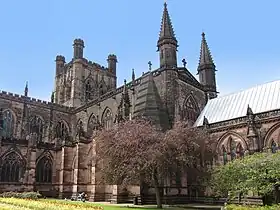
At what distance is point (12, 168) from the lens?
34438 millimetres

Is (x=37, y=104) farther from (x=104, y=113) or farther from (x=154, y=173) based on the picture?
(x=154, y=173)

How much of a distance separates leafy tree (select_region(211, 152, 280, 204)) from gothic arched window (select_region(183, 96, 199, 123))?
14507mm

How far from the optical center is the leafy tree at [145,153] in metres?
20.0

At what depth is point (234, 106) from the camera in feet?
106

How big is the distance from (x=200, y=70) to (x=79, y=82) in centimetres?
2272

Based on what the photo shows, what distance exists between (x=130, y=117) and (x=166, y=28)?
11.9 meters

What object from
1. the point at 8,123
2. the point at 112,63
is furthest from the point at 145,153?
the point at 112,63

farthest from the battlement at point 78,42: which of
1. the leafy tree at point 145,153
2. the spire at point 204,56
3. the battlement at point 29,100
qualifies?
the leafy tree at point 145,153

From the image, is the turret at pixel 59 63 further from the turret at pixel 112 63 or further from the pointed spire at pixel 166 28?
the pointed spire at pixel 166 28

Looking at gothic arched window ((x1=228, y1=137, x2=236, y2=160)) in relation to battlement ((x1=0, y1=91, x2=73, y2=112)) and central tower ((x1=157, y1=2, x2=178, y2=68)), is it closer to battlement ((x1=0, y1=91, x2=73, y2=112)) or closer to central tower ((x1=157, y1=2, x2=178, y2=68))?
central tower ((x1=157, y1=2, x2=178, y2=68))

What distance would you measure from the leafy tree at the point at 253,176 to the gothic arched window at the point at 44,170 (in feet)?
78.9

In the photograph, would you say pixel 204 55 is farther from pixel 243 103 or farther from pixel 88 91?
pixel 88 91

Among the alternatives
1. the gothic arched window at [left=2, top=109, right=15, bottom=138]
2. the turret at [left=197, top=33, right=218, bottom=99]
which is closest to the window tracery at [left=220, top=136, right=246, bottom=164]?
the turret at [left=197, top=33, right=218, bottom=99]

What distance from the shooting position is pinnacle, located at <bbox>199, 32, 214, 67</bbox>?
40406mm
